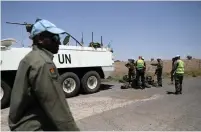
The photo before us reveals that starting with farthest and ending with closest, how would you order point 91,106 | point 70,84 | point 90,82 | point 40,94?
point 90,82
point 70,84
point 91,106
point 40,94

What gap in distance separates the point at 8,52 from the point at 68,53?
8.60 feet

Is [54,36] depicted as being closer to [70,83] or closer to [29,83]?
[29,83]

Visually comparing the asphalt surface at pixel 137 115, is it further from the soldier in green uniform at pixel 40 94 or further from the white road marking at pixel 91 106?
the soldier in green uniform at pixel 40 94

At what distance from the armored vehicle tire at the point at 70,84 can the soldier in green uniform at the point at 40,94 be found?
29.4 ft

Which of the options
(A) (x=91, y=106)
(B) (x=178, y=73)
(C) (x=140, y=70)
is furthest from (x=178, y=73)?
(A) (x=91, y=106)

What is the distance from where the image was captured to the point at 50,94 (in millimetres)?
2057

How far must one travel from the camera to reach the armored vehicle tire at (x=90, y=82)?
12.2 meters

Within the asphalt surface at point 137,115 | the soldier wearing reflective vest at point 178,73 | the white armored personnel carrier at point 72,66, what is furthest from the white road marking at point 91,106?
the soldier wearing reflective vest at point 178,73

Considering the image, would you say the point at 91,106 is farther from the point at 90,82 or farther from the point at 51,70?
the point at 51,70

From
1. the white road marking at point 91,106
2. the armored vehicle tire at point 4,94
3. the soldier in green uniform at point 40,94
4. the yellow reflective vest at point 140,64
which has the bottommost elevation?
the white road marking at point 91,106

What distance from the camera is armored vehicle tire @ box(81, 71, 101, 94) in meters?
12.2

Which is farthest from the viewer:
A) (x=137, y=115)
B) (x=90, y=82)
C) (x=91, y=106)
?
(x=90, y=82)

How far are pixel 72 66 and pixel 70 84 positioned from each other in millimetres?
731

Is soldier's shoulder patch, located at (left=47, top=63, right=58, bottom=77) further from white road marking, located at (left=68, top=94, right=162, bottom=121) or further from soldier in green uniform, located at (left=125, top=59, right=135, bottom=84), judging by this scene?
soldier in green uniform, located at (left=125, top=59, right=135, bottom=84)
